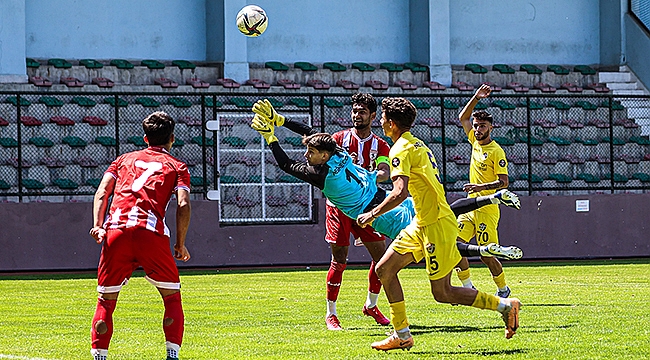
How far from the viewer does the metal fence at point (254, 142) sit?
23.1m

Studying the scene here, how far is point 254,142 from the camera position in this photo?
2389cm

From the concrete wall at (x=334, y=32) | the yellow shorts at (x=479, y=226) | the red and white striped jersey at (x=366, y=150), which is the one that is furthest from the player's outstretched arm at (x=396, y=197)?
the concrete wall at (x=334, y=32)

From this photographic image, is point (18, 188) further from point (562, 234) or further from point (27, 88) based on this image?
point (562, 234)

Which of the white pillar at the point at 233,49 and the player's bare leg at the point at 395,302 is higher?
the white pillar at the point at 233,49

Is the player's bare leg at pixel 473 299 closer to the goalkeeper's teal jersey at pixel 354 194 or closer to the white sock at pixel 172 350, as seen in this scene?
the goalkeeper's teal jersey at pixel 354 194

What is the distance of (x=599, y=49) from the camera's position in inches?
1377

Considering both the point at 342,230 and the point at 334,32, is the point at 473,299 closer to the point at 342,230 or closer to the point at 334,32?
the point at 342,230

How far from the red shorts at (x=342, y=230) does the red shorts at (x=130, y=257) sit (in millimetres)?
3679

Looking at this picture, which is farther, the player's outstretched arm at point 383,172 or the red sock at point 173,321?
the player's outstretched arm at point 383,172

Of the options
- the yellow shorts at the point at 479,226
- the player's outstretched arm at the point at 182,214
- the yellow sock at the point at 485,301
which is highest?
the player's outstretched arm at the point at 182,214

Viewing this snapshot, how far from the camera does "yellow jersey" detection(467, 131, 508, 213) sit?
13.7m

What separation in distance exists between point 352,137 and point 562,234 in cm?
1438

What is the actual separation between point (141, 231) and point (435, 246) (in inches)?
95.8

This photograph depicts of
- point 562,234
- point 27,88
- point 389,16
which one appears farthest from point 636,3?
point 27,88
